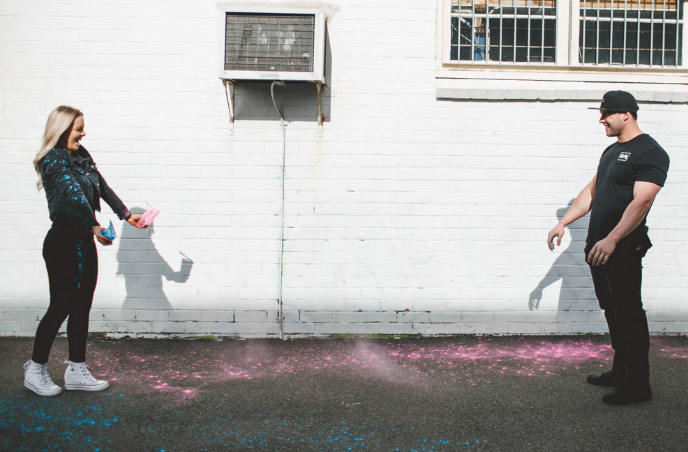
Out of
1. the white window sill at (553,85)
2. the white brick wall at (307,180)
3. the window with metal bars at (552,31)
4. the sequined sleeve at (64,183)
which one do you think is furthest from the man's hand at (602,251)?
the sequined sleeve at (64,183)

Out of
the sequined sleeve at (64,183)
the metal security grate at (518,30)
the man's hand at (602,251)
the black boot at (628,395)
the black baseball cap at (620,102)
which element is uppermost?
the metal security grate at (518,30)

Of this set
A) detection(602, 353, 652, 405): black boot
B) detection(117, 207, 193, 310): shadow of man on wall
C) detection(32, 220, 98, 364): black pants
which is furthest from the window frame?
detection(32, 220, 98, 364): black pants

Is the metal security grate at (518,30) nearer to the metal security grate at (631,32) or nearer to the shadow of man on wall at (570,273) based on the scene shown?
the metal security grate at (631,32)

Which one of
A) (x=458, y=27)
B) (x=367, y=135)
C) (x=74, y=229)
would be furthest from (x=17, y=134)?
(x=458, y=27)

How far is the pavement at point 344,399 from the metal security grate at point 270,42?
89.8 inches

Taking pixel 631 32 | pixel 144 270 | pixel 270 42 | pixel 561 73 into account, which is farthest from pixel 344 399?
pixel 631 32

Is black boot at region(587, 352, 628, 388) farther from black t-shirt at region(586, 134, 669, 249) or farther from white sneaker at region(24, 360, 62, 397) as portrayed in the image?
white sneaker at region(24, 360, 62, 397)

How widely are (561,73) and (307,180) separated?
243cm

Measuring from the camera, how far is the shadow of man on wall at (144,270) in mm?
5277

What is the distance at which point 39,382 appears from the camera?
12.3 ft

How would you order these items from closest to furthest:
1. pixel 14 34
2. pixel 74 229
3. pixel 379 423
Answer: pixel 379 423 → pixel 74 229 → pixel 14 34

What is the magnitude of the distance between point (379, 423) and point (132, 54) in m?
3.70

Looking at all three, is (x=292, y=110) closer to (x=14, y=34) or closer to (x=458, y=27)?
(x=458, y=27)

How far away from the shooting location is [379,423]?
343cm
